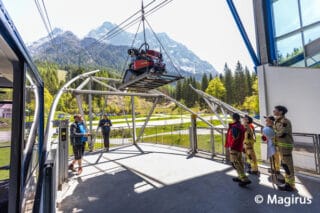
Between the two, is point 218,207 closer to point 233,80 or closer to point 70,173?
point 70,173

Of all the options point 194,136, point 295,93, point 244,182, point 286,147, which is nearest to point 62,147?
point 244,182

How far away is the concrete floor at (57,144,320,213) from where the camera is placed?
3184 mm

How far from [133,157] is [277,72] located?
6016 millimetres

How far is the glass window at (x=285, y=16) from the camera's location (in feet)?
21.6

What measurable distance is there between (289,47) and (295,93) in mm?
1866

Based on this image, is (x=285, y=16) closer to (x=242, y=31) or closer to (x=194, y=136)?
(x=242, y=31)

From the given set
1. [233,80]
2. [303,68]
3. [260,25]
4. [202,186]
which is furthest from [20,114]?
[233,80]

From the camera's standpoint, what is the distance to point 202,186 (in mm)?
4031

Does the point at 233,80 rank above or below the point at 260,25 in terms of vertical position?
above

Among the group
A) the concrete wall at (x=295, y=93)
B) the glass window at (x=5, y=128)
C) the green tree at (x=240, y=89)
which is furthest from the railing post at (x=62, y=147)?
the green tree at (x=240, y=89)

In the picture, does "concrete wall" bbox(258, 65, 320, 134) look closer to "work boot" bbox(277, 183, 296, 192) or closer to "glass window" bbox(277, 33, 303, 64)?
"glass window" bbox(277, 33, 303, 64)

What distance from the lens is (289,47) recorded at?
688cm

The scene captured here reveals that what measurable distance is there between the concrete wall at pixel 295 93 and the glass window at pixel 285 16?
1.55m

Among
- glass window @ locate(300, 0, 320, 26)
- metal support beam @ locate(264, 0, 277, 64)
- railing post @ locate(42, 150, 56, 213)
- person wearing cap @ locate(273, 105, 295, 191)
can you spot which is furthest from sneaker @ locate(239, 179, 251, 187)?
glass window @ locate(300, 0, 320, 26)
